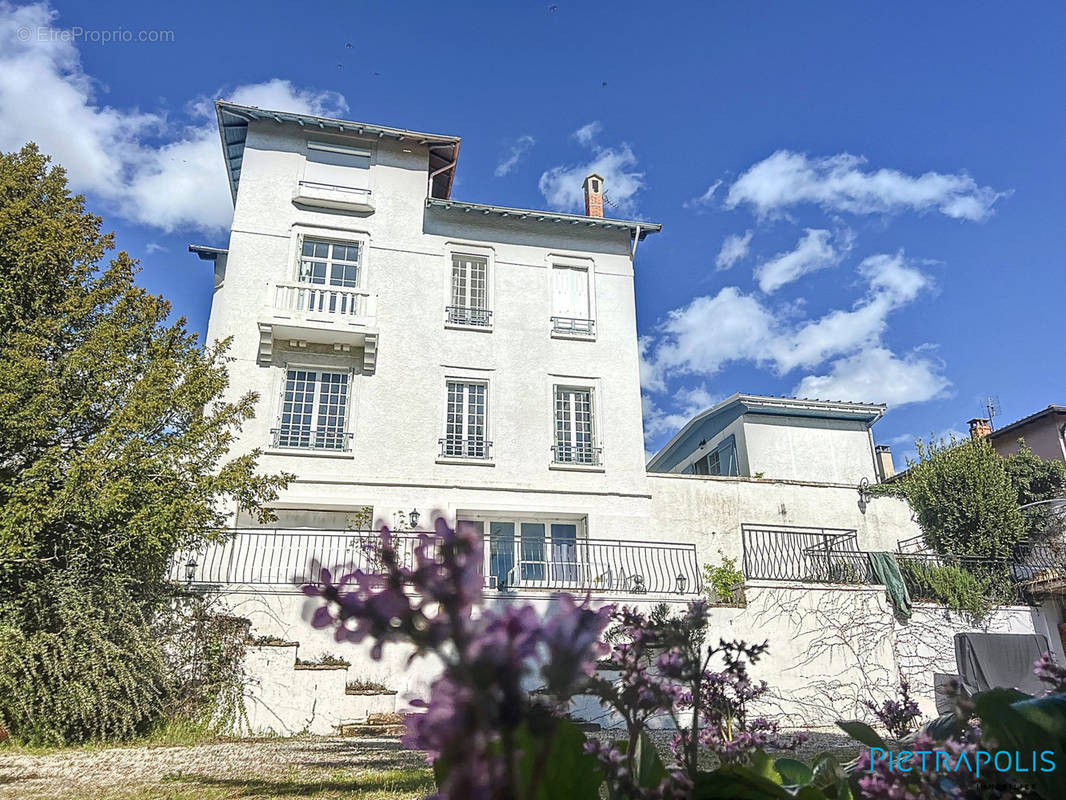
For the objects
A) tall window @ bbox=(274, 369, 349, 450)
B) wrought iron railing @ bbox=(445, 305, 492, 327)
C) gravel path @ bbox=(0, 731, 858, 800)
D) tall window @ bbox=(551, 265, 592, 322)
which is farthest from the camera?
tall window @ bbox=(551, 265, 592, 322)

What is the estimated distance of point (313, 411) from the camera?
17281 mm

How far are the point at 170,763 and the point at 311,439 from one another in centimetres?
949

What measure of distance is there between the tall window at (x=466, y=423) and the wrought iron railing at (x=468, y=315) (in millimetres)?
1725

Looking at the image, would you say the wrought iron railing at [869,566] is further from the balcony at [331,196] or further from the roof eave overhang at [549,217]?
the balcony at [331,196]

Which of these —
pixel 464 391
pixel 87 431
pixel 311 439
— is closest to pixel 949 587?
pixel 464 391

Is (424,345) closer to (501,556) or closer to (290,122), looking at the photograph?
(501,556)

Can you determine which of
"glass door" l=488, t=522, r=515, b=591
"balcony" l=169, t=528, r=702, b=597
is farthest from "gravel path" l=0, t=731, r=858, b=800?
"glass door" l=488, t=522, r=515, b=591

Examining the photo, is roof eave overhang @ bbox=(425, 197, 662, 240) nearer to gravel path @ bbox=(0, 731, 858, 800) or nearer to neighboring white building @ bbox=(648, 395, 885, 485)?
neighboring white building @ bbox=(648, 395, 885, 485)

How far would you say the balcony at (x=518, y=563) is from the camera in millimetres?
13695

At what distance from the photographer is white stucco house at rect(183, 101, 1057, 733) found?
15914 mm

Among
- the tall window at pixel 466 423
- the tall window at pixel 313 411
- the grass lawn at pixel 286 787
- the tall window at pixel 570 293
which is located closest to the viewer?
the grass lawn at pixel 286 787

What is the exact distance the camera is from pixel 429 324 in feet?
61.4

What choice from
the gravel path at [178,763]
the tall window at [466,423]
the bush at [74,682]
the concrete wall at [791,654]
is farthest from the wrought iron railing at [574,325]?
the bush at [74,682]

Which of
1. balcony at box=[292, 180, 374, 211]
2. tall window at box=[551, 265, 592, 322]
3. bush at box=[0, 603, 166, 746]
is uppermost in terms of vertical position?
balcony at box=[292, 180, 374, 211]
